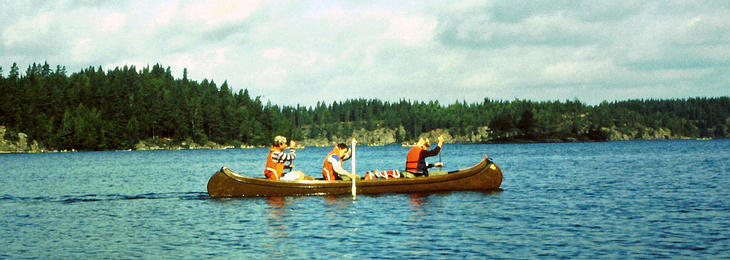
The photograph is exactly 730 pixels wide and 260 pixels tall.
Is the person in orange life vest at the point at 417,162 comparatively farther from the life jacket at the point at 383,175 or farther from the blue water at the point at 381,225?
the blue water at the point at 381,225

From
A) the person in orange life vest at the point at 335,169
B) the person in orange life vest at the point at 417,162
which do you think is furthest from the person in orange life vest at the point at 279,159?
the person in orange life vest at the point at 417,162

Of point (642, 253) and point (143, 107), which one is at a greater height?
point (143, 107)

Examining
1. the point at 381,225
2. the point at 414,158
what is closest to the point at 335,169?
the point at 414,158

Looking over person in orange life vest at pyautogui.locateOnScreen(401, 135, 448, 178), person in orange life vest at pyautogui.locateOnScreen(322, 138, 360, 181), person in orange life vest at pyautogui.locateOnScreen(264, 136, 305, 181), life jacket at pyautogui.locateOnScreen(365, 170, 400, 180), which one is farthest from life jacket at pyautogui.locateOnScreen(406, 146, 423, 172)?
person in orange life vest at pyautogui.locateOnScreen(264, 136, 305, 181)

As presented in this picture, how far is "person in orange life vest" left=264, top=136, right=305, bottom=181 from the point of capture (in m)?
29.9

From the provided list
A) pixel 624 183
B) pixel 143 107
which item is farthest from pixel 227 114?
pixel 624 183

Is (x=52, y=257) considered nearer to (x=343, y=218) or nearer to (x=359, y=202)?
(x=343, y=218)

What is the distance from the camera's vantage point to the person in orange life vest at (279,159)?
29922 mm

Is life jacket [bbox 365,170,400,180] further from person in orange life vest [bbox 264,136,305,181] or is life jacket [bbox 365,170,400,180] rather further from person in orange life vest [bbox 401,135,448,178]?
person in orange life vest [bbox 264,136,305,181]

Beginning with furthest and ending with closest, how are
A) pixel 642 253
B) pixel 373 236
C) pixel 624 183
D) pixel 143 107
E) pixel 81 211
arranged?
pixel 143 107
pixel 624 183
pixel 81 211
pixel 373 236
pixel 642 253

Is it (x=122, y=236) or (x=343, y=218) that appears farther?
(x=343, y=218)

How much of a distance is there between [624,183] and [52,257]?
3516 cm

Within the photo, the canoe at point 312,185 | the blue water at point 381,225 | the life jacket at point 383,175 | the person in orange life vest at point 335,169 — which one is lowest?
the blue water at point 381,225

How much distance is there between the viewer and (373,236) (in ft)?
68.4
